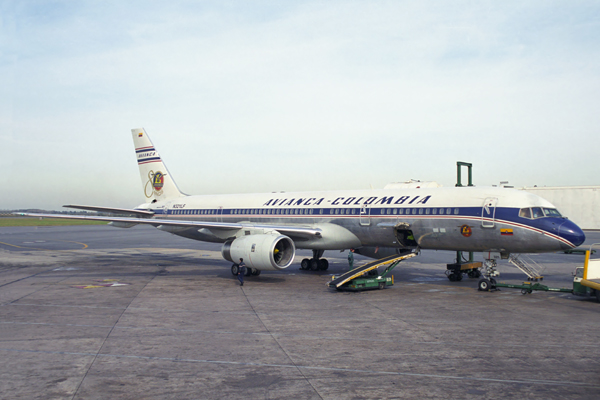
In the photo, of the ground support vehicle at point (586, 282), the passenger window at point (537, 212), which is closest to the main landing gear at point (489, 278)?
the ground support vehicle at point (586, 282)

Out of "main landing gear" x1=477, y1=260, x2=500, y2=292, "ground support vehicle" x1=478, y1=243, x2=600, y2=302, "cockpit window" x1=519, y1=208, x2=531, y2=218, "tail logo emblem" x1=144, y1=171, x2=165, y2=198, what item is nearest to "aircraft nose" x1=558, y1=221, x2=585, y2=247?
"ground support vehicle" x1=478, y1=243, x2=600, y2=302

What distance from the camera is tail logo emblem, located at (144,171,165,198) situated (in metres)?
34.5

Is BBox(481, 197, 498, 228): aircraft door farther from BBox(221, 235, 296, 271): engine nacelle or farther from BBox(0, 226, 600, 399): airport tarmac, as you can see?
BBox(221, 235, 296, 271): engine nacelle

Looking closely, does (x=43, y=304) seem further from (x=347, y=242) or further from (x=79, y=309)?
(x=347, y=242)

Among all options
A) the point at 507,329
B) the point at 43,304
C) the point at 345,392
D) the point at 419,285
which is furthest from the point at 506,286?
the point at 43,304

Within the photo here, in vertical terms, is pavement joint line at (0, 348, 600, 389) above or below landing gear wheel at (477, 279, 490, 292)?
below

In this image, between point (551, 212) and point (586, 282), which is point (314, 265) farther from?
point (586, 282)

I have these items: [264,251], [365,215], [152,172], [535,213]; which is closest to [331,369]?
[264,251]

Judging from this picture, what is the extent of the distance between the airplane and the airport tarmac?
1.94 m

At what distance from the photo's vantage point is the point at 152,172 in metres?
34.8

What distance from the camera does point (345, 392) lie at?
329 inches

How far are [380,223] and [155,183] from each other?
1946 cm

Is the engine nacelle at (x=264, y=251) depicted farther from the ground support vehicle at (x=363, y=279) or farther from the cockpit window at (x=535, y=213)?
the cockpit window at (x=535, y=213)

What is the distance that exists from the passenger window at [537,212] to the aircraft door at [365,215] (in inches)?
284
